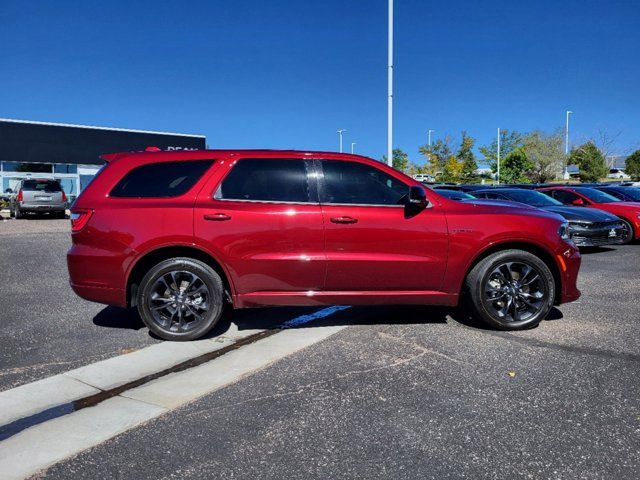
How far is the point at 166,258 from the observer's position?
4.68m

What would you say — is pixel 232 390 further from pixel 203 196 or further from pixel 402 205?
pixel 402 205

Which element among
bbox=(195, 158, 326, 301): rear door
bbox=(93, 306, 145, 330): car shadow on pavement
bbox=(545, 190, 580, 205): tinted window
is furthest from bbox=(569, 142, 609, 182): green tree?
bbox=(93, 306, 145, 330): car shadow on pavement

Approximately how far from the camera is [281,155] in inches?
191

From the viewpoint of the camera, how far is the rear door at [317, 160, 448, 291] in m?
4.60

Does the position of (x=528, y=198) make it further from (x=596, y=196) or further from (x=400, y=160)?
(x=400, y=160)

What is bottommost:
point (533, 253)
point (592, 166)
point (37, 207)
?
point (533, 253)

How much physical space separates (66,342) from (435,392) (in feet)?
11.0

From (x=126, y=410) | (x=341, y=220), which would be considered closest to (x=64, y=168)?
(x=341, y=220)

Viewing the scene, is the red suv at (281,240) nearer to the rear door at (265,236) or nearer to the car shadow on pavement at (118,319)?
the rear door at (265,236)

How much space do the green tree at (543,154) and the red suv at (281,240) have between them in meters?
55.3

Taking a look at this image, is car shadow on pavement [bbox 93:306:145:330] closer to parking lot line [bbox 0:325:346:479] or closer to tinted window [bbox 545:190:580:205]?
parking lot line [bbox 0:325:346:479]

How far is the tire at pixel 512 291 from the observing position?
4.82 meters

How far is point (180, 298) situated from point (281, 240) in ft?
3.51

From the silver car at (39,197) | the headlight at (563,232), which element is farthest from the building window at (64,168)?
the headlight at (563,232)
